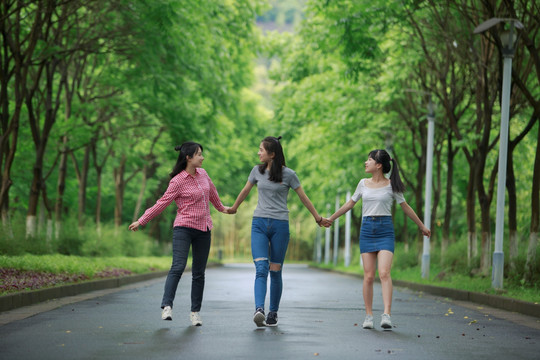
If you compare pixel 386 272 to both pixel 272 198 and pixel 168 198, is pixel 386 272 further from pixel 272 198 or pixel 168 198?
pixel 168 198

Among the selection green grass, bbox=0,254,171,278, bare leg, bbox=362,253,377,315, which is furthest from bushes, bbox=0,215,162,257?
bare leg, bbox=362,253,377,315

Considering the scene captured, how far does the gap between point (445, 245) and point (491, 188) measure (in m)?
5.02

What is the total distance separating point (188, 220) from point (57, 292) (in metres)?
5.13

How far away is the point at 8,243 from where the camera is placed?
16.6m

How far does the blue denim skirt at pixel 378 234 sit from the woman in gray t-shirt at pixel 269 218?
947mm

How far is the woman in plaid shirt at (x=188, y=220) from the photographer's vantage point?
9023 mm

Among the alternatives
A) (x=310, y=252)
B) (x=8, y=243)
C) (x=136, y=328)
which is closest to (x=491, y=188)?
(x=8, y=243)

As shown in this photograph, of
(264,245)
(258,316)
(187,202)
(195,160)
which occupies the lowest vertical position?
(258,316)

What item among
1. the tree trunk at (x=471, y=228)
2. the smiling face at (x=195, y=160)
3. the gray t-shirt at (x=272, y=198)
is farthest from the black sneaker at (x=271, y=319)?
the tree trunk at (x=471, y=228)

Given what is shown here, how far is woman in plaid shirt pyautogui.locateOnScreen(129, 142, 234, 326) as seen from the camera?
9023mm

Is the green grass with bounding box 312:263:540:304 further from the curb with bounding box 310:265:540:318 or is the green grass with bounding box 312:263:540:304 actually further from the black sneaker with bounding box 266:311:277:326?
the black sneaker with bounding box 266:311:277:326

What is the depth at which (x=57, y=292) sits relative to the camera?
13.3 meters

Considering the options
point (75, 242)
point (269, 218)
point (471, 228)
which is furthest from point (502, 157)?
point (75, 242)

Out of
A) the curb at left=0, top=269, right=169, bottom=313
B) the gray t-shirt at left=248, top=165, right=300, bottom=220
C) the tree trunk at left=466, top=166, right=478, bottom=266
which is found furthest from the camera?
the tree trunk at left=466, top=166, right=478, bottom=266
